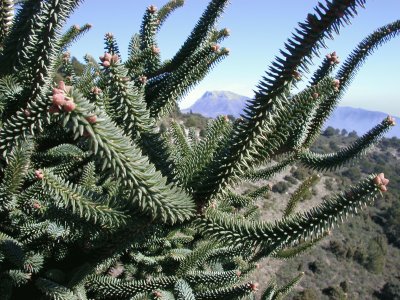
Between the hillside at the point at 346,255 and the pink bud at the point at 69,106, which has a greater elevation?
the hillside at the point at 346,255

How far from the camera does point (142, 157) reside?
5.57 feet

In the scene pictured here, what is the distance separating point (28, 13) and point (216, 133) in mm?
1367

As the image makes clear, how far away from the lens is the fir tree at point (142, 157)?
5.43ft

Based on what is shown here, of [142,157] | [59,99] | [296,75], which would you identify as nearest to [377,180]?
[296,75]

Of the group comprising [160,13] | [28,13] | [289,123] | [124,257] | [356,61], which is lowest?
[124,257]

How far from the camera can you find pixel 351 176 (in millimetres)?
52812

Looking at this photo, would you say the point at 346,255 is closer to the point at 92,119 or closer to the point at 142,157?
the point at 142,157

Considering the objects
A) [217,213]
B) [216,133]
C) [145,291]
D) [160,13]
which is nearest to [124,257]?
[145,291]

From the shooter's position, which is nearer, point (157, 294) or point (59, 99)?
point (59, 99)

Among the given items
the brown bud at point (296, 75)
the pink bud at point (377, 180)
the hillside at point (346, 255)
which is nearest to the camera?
the brown bud at point (296, 75)

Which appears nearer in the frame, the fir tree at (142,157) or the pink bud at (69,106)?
the pink bud at (69,106)

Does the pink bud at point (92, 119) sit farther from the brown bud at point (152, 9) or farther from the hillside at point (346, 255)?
the hillside at point (346, 255)

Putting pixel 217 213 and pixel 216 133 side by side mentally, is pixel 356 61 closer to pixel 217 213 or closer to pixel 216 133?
pixel 216 133

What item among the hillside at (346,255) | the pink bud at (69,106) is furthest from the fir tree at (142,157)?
the hillside at (346,255)
